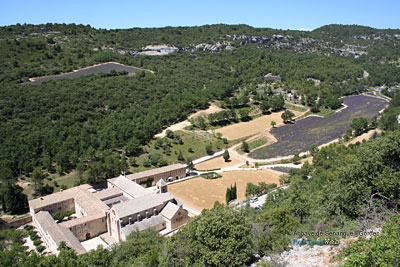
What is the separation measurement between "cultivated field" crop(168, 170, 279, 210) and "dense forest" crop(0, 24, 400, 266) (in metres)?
6.51

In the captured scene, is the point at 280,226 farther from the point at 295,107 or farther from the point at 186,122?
the point at 295,107

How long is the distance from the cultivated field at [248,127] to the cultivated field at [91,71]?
42655 millimetres

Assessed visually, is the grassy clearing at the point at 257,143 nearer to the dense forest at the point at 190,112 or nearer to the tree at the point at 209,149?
the tree at the point at 209,149

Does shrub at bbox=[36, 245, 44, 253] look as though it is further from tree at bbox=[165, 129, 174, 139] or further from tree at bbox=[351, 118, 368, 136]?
tree at bbox=[351, 118, 368, 136]

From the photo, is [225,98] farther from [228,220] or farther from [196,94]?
[228,220]

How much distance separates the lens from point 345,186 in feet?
80.3

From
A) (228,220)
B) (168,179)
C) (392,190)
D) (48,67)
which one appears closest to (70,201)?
(168,179)

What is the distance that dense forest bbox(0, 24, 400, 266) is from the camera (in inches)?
846

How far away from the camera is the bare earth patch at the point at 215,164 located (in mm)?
60184

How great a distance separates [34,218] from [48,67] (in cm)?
6959

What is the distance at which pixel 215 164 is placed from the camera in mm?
62062

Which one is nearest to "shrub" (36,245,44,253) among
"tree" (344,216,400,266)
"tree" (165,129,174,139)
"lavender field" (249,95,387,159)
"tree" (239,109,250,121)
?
"tree" (344,216,400,266)

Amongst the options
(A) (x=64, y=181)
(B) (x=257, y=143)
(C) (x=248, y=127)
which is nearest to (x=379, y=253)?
(A) (x=64, y=181)

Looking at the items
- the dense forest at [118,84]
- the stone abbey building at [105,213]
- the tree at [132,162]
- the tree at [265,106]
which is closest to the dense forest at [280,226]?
the stone abbey building at [105,213]
